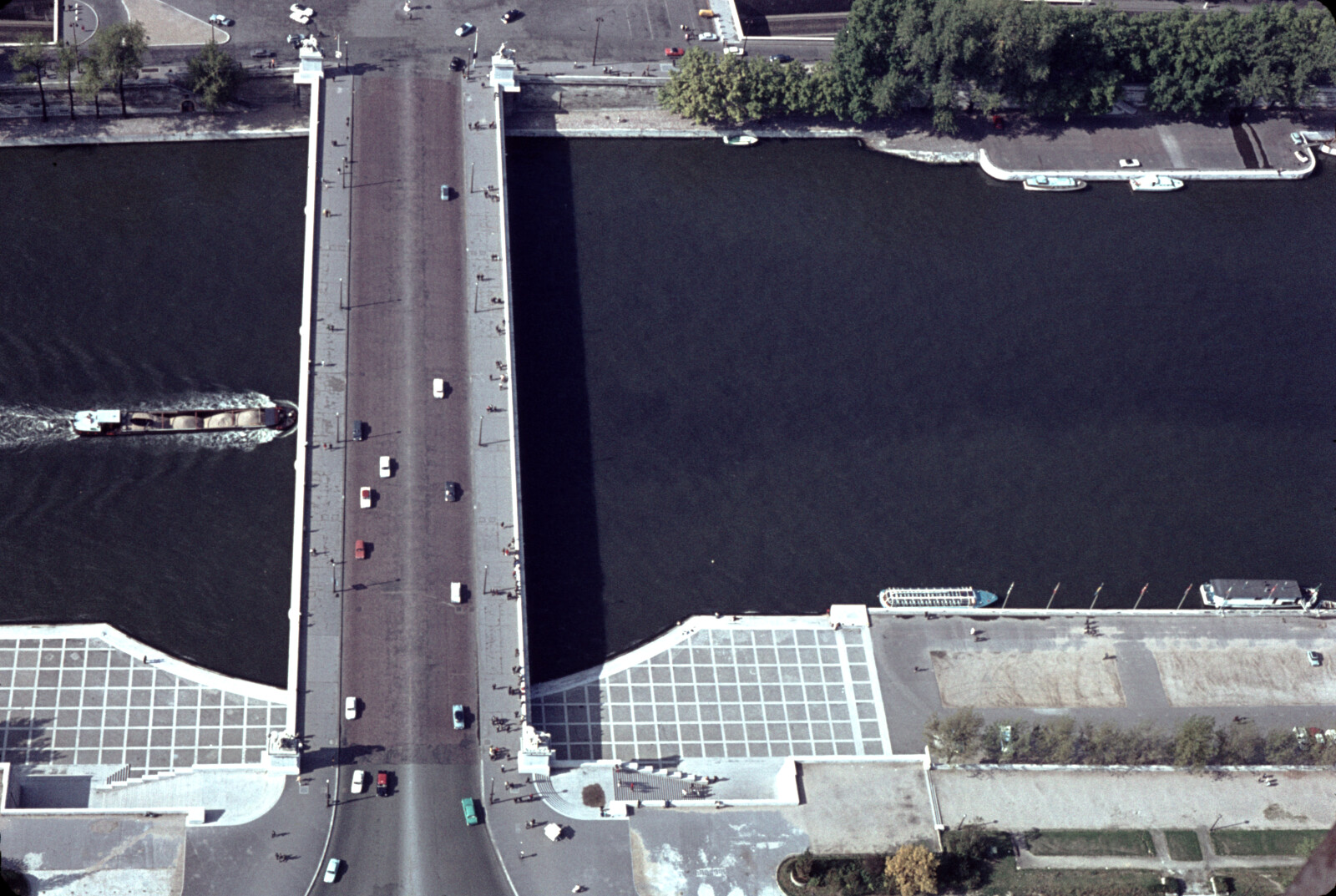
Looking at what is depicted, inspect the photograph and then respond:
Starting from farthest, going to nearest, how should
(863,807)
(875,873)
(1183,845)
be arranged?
1. (1183,845)
2. (863,807)
3. (875,873)

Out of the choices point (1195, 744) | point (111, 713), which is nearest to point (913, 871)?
point (1195, 744)

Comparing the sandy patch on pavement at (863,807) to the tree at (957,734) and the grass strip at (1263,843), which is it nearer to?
the tree at (957,734)

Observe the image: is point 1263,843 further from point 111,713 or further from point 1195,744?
point 111,713

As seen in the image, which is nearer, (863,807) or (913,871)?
(913,871)

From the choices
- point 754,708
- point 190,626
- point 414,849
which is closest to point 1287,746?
point 754,708

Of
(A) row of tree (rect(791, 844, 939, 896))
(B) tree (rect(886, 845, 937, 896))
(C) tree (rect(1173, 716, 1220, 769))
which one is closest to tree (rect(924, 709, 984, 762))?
(A) row of tree (rect(791, 844, 939, 896))

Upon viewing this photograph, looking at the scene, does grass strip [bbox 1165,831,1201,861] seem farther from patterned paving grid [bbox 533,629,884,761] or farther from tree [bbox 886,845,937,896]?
patterned paving grid [bbox 533,629,884,761]
